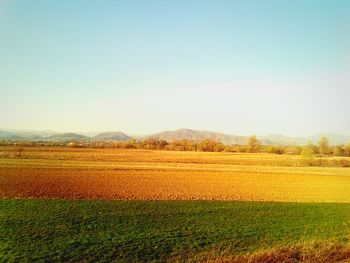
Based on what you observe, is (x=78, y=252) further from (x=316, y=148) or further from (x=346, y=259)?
(x=316, y=148)

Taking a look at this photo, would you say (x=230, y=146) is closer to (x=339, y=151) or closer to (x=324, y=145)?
(x=324, y=145)

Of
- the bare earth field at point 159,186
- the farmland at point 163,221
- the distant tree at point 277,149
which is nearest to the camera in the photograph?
the farmland at point 163,221

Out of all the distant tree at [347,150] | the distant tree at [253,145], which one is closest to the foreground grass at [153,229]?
the distant tree at [347,150]

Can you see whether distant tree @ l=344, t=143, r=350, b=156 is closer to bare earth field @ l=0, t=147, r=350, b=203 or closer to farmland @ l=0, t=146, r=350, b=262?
bare earth field @ l=0, t=147, r=350, b=203

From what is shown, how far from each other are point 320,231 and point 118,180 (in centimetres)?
2566

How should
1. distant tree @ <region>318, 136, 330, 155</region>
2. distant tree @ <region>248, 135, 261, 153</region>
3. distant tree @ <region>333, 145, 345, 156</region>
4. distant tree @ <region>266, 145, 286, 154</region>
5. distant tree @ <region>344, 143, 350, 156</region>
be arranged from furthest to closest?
distant tree @ <region>248, 135, 261, 153</region> → distant tree @ <region>266, 145, 286, 154</region> → distant tree @ <region>318, 136, 330, 155</region> → distant tree @ <region>333, 145, 345, 156</region> → distant tree @ <region>344, 143, 350, 156</region>

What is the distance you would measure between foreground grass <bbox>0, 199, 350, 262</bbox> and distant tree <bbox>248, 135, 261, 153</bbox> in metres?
124

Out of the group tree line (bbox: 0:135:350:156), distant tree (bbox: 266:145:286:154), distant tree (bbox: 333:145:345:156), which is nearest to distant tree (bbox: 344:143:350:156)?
tree line (bbox: 0:135:350:156)

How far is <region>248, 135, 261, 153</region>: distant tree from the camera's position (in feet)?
498

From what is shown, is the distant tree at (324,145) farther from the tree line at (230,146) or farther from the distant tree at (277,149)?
the distant tree at (277,149)

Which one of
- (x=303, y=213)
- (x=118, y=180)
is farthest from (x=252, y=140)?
(x=303, y=213)

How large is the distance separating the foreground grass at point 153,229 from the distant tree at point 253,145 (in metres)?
124

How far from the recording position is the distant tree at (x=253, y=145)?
152m

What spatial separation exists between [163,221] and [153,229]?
6.97ft
